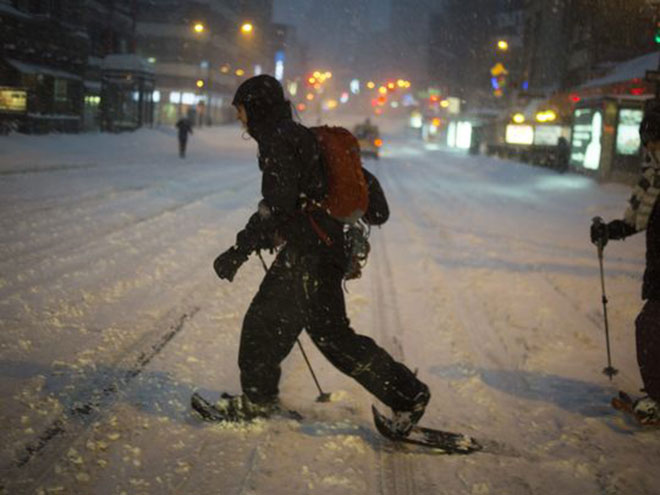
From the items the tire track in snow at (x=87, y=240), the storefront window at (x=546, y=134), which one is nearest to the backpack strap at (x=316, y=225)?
the tire track in snow at (x=87, y=240)

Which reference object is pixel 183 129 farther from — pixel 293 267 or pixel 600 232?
pixel 293 267

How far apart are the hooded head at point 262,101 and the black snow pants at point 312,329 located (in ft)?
2.22

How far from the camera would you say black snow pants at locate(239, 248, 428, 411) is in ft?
10.8

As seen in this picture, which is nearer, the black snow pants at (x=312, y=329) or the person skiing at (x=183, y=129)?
the black snow pants at (x=312, y=329)

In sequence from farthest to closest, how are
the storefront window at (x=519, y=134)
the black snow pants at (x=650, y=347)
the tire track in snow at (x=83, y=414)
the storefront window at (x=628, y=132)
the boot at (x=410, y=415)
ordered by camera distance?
1. the storefront window at (x=519, y=134)
2. the storefront window at (x=628, y=132)
3. the black snow pants at (x=650, y=347)
4. the boot at (x=410, y=415)
5. the tire track in snow at (x=83, y=414)

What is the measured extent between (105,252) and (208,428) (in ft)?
16.6

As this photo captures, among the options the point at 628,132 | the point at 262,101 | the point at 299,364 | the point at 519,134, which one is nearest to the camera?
the point at 262,101

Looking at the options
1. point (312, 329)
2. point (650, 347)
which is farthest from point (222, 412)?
point (650, 347)

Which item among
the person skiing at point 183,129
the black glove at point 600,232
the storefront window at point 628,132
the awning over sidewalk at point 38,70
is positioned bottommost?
the black glove at point 600,232

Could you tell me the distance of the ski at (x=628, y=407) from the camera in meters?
3.83

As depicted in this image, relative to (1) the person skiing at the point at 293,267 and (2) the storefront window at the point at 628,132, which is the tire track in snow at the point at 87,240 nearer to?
(1) the person skiing at the point at 293,267

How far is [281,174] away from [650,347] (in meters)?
2.43

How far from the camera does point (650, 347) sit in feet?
12.4

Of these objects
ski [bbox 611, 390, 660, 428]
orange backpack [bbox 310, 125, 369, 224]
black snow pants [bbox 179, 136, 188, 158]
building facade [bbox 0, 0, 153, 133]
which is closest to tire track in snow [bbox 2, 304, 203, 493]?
orange backpack [bbox 310, 125, 369, 224]
